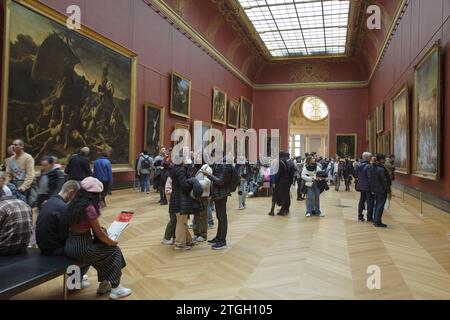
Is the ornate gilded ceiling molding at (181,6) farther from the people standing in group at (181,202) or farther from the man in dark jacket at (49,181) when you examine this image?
the man in dark jacket at (49,181)

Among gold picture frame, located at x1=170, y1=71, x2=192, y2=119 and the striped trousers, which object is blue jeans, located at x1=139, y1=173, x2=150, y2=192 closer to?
gold picture frame, located at x1=170, y1=71, x2=192, y2=119

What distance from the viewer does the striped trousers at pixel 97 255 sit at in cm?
354

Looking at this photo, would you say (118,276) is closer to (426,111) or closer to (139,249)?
(139,249)

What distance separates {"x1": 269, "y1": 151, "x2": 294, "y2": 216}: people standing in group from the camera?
9.33 meters

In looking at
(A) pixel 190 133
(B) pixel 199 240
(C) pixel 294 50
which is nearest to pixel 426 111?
(B) pixel 199 240

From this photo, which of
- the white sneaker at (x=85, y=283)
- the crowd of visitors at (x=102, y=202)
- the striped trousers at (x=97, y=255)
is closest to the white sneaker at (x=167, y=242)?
the crowd of visitors at (x=102, y=202)

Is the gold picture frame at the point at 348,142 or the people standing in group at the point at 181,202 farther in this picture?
the gold picture frame at the point at 348,142

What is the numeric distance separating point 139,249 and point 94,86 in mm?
6324

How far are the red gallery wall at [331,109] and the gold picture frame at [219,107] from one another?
7.10 meters

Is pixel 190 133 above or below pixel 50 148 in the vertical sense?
above

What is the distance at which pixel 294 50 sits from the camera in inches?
977

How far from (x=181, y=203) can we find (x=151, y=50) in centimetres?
948

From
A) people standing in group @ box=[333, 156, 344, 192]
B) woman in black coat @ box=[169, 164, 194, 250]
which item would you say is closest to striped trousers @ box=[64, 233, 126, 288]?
woman in black coat @ box=[169, 164, 194, 250]

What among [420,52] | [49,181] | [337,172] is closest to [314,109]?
[337,172]
